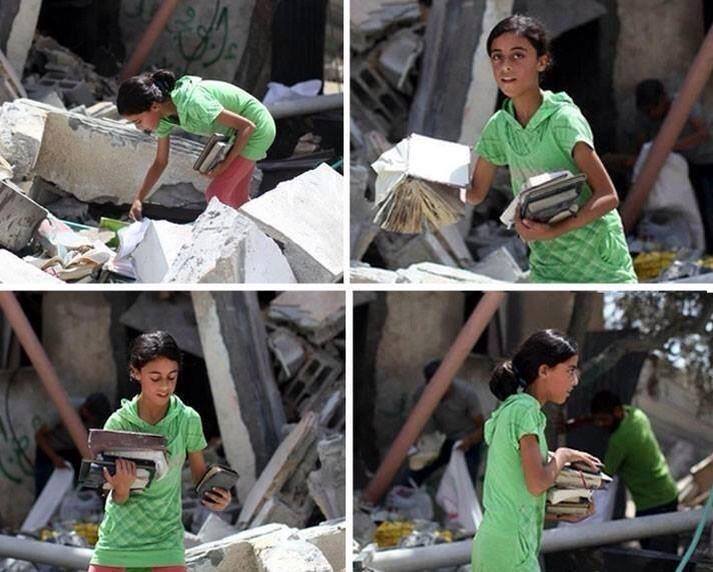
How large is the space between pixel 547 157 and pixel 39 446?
4.80 metres

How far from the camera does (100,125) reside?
9070 mm

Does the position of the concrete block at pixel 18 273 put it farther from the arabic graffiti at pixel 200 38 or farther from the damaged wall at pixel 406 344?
the arabic graffiti at pixel 200 38

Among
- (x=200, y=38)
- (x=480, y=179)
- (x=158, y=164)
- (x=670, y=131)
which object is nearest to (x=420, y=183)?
(x=480, y=179)

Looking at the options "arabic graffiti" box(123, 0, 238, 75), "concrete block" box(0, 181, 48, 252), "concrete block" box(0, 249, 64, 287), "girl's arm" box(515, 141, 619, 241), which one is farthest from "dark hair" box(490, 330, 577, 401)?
"arabic graffiti" box(123, 0, 238, 75)

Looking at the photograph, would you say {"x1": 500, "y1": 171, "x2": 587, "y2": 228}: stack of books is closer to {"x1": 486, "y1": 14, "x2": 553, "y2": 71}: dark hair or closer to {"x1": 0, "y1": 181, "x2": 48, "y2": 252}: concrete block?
{"x1": 486, "y1": 14, "x2": 553, "y2": 71}: dark hair

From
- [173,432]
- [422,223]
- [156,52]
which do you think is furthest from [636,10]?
[173,432]

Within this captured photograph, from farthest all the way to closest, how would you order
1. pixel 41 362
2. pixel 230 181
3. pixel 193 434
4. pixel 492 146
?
pixel 41 362 → pixel 230 181 → pixel 492 146 → pixel 193 434

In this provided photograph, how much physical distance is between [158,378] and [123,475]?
12.7 inches

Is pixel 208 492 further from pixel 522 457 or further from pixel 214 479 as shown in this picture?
pixel 522 457

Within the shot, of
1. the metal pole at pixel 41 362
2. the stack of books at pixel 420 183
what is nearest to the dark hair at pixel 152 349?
the stack of books at pixel 420 183

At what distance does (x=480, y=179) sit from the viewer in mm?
5836

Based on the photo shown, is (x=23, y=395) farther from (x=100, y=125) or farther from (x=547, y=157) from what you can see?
(x=547, y=157)

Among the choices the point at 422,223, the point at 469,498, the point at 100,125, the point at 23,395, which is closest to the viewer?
the point at 422,223

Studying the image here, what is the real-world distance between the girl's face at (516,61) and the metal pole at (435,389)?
2.19 meters
